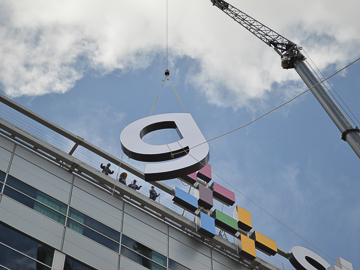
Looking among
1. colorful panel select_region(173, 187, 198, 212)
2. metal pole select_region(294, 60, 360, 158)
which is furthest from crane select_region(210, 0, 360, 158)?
colorful panel select_region(173, 187, 198, 212)

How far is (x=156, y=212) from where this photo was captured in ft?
106

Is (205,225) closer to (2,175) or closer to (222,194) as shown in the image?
(222,194)

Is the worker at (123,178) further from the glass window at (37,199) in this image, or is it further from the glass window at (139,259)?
the glass window at (37,199)

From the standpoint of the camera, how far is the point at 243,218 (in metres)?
37.1

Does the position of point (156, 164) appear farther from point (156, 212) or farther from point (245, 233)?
point (245, 233)

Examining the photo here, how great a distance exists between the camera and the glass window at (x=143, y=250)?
94.5ft

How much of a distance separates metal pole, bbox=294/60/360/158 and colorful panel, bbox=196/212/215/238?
11310 mm

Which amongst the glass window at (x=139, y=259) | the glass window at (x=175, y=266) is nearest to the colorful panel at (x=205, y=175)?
the glass window at (x=175, y=266)

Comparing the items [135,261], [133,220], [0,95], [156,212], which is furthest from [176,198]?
[0,95]

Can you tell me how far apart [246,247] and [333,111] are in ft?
43.0

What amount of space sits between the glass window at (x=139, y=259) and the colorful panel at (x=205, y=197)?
7.35 m

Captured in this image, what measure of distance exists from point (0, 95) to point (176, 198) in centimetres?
1301

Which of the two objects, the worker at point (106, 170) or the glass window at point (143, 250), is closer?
the glass window at point (143, 250)

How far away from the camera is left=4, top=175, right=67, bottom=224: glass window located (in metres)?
25.9
